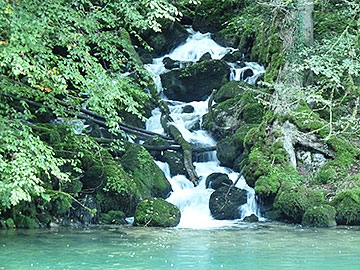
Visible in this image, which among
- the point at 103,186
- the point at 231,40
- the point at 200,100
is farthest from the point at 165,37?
the point at 103,186

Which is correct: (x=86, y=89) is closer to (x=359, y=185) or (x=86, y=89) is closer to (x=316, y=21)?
(x=359, y=185)

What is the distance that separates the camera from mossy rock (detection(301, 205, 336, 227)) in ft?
38.3

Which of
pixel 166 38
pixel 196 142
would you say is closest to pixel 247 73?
pixel 196 142

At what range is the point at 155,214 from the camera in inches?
465

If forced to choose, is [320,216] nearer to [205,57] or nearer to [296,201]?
[296,201]

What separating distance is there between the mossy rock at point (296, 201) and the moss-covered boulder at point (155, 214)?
2397 millimetres

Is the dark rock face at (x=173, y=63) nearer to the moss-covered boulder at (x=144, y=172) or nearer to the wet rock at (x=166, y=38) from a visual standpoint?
the wet rock at (x=166, y=38)

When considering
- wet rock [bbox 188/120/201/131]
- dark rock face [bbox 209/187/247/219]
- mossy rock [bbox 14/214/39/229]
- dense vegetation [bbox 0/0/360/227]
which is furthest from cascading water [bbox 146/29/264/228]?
mossy rock [bbox 14/214/39/229]

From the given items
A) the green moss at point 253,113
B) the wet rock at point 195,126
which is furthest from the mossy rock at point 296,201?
the wet rock at point 195,126

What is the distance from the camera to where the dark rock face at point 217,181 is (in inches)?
566

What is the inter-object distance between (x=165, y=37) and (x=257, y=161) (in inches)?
450

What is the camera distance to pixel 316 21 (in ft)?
59.3

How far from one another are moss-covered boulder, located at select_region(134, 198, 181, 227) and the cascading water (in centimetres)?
34

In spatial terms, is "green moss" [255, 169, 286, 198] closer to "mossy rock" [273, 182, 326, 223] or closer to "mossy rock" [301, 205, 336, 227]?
"mossy rock" [273, 182, 326, 223]
